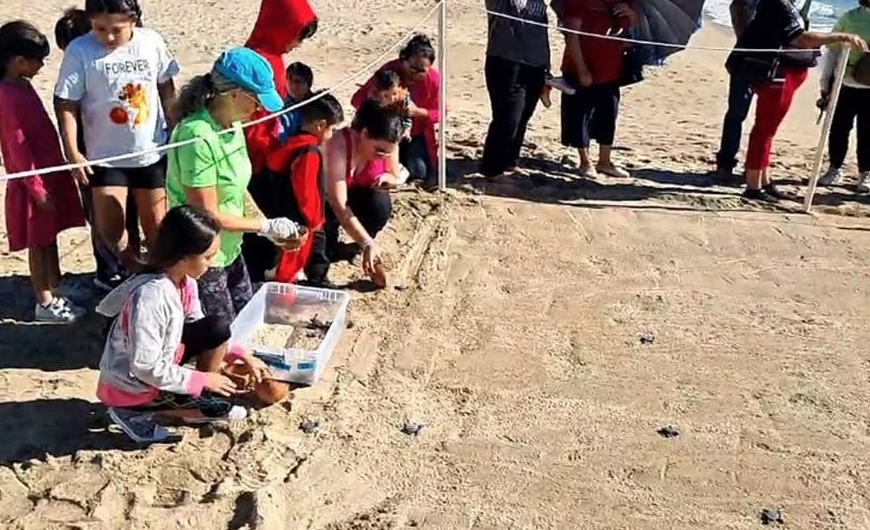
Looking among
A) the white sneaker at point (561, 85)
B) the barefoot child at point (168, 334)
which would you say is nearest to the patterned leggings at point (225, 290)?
the barefoot child at point (168, 334)

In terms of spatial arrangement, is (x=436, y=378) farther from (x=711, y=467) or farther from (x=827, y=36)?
(x=827, y=36)

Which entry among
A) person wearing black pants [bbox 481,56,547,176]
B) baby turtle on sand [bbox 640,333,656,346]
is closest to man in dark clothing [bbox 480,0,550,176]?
person wearing black pants [bbox 481,56,547,176]

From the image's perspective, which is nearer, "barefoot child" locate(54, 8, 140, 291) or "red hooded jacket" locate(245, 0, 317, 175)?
"barefoot child" locate(54, 8, 140, 291)

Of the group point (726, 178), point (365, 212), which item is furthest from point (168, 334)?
point (726, 178)

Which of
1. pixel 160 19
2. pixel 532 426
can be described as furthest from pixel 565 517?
pixel 160 19

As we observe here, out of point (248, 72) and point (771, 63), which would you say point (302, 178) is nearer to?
point (248, 72)

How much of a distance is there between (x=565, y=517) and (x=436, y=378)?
114cm

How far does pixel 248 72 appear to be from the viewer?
4.25 m

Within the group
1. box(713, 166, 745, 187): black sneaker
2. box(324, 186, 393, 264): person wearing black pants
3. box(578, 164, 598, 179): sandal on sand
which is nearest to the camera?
box(324, 186, 393, 264): person wearing black pants

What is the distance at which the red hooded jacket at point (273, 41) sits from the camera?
547 centimetres

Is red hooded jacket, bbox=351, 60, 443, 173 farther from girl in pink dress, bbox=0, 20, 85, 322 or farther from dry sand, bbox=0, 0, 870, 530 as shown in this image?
girl in pink dress, bbox=0, 20, 85, 322

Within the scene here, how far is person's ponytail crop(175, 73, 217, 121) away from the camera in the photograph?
4.40m

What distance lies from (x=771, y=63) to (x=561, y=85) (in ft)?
4.49

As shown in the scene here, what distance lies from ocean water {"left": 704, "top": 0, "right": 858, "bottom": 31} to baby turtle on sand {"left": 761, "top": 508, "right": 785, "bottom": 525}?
Result: 1395 centimetres
